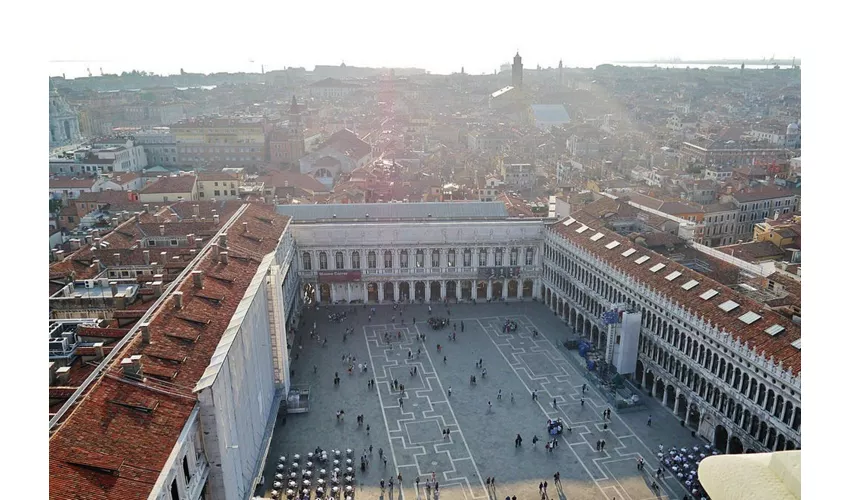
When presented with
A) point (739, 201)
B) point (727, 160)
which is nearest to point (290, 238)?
point (739, 201)

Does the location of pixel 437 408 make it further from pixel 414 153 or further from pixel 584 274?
pixel 414 153

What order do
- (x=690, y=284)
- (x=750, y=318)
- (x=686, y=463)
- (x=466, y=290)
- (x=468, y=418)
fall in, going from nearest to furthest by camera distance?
1. (x=686, y=463)
2. (x=750, y=318)
3. (x=468, y=418)
4. (x=690, y=284)
5. (x=466, y=290)

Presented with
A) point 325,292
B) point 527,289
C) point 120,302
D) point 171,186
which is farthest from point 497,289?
point 171,186

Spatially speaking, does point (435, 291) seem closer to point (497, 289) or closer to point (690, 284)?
point (497, 289)

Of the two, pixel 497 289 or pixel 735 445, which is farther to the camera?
pixel 497 289

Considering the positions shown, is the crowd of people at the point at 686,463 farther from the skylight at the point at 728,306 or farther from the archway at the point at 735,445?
the skylight at the point at 728,306

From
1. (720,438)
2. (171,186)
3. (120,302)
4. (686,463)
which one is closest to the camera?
(686,463)

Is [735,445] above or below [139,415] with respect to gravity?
below

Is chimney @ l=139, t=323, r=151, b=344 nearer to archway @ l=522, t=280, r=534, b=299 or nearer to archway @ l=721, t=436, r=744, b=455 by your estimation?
archway @ l=721, t=436, r=744, b=455
